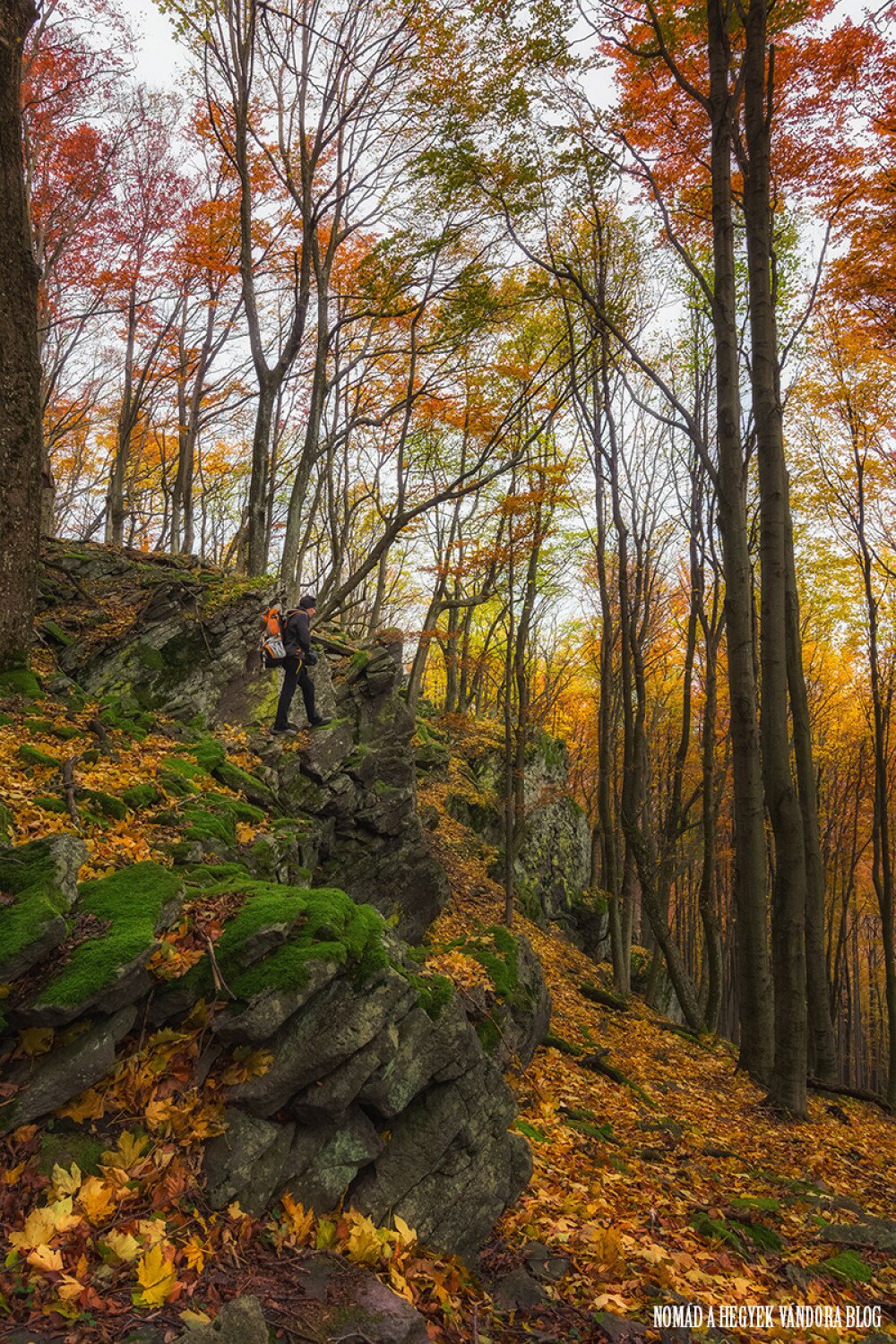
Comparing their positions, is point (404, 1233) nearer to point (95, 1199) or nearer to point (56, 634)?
point (95, 1199)

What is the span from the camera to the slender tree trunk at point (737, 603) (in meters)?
7.98

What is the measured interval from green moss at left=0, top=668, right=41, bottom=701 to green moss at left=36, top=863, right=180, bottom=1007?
450cm

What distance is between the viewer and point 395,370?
708 inches

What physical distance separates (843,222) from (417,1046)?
1363cm

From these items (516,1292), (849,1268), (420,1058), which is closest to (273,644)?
(420,1058)

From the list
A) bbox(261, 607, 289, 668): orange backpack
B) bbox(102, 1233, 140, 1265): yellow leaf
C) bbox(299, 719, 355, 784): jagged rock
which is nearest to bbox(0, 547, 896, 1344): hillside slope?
bbox(102, 1233, 140, 1265): yellow leaf

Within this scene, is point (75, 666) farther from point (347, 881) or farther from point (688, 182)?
point (688, 182)

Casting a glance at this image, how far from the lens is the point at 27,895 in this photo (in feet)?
11.1

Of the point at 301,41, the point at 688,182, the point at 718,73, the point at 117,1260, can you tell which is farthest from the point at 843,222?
the point at 117,1260

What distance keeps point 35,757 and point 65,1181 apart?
4.10 metres

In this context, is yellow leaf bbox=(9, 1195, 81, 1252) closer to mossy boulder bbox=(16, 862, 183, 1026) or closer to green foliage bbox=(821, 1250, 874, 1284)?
mossy boulder bbox=(16, 862, 183, 1026)

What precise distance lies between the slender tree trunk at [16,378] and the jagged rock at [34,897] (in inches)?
189

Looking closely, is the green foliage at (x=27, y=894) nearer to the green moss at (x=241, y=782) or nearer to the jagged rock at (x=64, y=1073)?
the jagged rock at (x=64, y=1073)

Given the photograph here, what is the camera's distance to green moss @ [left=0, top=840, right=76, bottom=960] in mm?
3086
